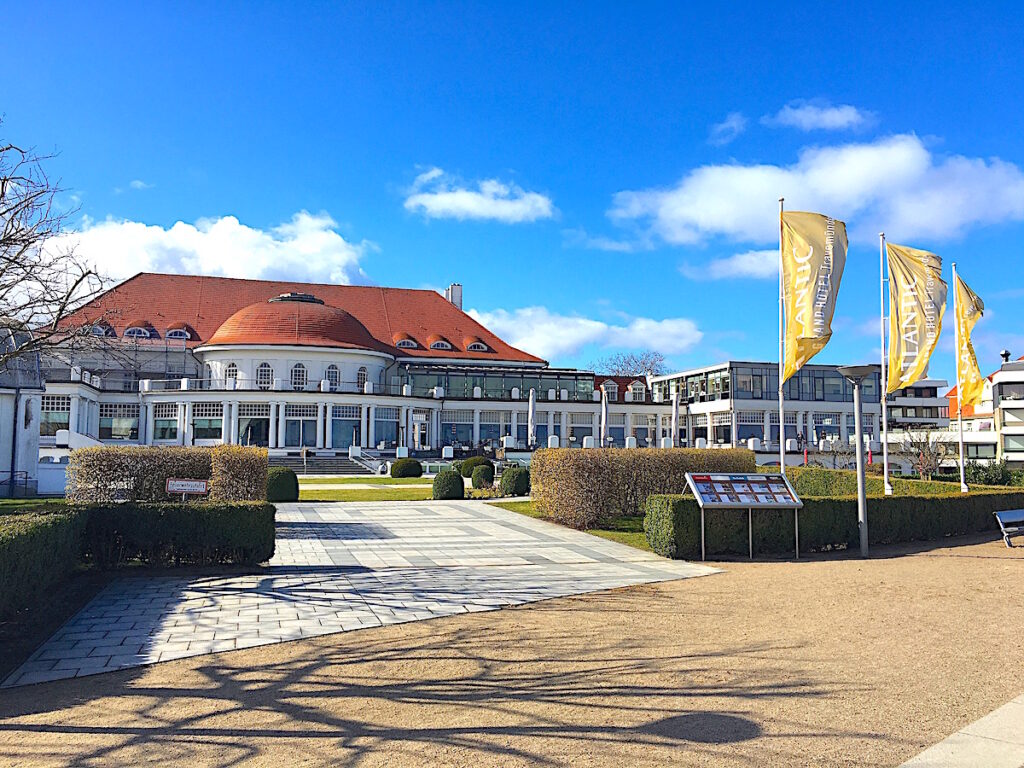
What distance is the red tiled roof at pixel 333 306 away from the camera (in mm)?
61781

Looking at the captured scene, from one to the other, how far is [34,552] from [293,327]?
48.1 m

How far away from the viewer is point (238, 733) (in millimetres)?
5523

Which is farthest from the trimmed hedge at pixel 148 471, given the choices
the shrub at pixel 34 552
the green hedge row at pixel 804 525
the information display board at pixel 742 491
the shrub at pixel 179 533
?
the information display board at pixel 742 491

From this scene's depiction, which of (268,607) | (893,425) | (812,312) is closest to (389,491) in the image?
(812,312)

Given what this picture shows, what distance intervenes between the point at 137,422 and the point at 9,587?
49.1 meters

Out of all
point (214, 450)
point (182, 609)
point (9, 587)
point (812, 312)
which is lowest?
point (182, 609)

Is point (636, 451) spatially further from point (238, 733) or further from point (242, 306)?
point (242, 306)

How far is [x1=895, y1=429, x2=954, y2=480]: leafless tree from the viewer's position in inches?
1907

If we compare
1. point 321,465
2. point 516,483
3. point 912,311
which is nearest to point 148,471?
point 516,483

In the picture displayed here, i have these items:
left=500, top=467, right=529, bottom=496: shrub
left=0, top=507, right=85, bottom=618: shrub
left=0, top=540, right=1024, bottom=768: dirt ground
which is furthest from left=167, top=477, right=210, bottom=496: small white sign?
left=500, top=467, right=529, bottom=496: shrub

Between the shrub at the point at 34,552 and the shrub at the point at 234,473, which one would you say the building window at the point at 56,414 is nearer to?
the shrub at the point at 234,473

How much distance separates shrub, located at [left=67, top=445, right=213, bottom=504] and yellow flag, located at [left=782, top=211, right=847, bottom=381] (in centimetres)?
1452

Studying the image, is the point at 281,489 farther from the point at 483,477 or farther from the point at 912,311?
the point at 912,311

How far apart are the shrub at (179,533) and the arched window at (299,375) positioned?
142 feet
